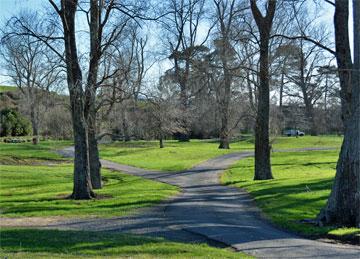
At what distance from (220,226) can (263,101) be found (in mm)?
14300

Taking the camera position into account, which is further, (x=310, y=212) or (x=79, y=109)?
(x=79, y=109)

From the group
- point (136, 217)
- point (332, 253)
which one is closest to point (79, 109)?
point (136, 217)

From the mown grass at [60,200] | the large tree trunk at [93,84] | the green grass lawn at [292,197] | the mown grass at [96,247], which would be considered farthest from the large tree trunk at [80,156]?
the mown grass at [96,247]

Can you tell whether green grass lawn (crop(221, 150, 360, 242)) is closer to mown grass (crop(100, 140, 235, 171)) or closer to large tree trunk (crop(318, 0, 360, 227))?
large tree trunk (crop(318, 0, 360, 227))

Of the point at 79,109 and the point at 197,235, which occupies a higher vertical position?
the point at 79,109

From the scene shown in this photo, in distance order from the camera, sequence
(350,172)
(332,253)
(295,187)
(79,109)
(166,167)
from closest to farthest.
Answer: (332,253)
(350,172)
(79,109)
(295,187)
(166,167)

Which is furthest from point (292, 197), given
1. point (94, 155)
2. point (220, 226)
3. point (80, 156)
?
point (94, 155)

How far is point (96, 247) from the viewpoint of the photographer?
997cm

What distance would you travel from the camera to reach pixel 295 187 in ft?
73.3

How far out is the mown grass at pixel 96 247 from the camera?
9.17 meters

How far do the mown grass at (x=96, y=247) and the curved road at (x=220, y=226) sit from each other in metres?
1.00

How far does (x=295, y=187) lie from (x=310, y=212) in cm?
629

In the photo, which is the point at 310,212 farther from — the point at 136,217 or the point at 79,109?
the point at 79,109

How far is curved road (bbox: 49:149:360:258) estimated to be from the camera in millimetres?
10500
